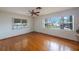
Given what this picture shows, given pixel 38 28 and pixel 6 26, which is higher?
pixel 6 26

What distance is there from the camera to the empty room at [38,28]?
2.84 m

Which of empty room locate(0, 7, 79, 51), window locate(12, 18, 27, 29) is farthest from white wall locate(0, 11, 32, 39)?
window locate(12, 18, 27, 29)

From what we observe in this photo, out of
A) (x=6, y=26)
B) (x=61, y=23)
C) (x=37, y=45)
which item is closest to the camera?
(x=61, y=23)

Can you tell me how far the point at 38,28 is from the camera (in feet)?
10.5

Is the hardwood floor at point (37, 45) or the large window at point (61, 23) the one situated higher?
the large window at point (61, 23)

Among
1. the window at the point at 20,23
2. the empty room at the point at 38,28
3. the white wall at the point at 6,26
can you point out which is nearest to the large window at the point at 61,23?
the empty room at the point at 38,28

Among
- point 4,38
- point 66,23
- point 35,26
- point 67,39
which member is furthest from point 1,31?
point 67,39

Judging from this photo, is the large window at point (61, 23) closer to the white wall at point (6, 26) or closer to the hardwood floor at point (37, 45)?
the hardwood floor at point (37, 45)

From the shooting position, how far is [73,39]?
3342 millimetres

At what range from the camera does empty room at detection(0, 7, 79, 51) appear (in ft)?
9.31

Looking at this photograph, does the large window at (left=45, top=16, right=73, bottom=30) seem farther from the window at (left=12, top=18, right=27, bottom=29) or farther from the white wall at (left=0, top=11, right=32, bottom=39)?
the white wall at (left=0, top=11, right=32, bottom=39)

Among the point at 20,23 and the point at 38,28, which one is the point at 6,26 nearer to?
the point at 20,23

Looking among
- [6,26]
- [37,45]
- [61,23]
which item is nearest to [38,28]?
[37,45]
